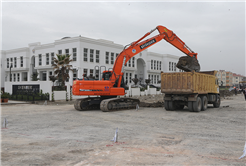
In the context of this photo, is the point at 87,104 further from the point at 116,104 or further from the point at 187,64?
the point at 187,64

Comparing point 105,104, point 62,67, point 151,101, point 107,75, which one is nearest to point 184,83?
point 105,104

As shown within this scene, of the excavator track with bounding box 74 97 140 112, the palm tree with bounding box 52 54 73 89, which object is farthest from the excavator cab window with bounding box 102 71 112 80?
the palm tree with bounding box 52 54 73 89

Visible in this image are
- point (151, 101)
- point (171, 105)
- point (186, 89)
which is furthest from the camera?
point (151, 101)

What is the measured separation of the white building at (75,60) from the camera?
37.6 m

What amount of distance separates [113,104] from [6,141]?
936 centimetres

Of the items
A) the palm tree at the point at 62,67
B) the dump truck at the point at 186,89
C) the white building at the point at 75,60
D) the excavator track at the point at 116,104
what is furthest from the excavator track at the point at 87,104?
the palm tree at the point at 62,67

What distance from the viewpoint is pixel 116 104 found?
17.2 meters

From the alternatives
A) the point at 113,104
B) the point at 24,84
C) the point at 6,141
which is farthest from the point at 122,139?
the point at 24,84

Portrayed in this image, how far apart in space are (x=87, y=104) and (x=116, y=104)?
2.40m

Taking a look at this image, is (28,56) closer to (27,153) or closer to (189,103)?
(189,103)

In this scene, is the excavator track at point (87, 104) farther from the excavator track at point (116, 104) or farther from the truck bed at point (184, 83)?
the truck bed at point (184, 83)

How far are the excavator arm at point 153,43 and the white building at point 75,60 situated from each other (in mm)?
12398

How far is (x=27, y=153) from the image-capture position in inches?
265

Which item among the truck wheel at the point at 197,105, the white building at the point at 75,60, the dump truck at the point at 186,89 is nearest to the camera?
the dump truck at the point at 186,89
